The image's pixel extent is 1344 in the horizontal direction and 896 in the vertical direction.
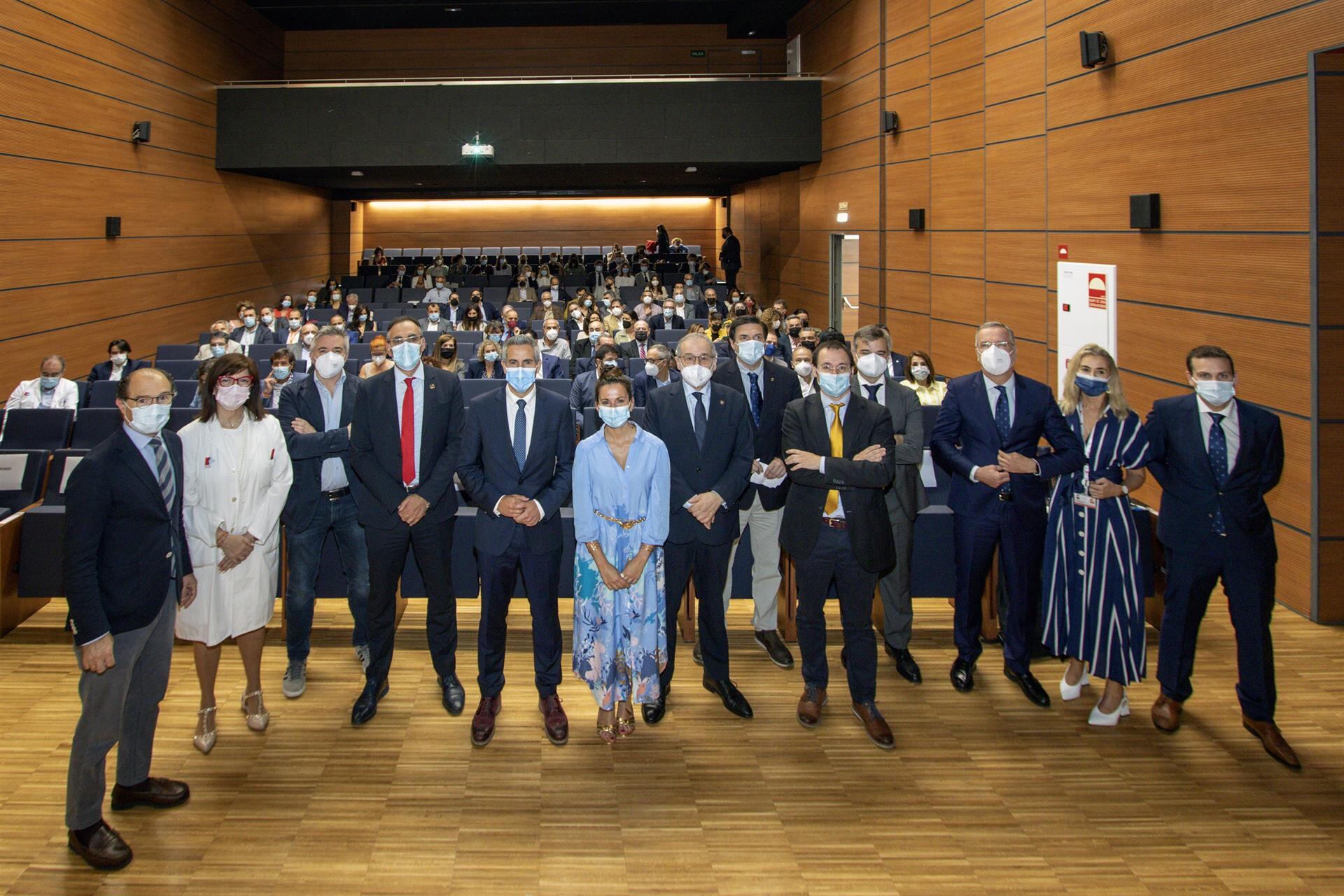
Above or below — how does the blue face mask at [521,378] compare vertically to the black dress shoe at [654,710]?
above

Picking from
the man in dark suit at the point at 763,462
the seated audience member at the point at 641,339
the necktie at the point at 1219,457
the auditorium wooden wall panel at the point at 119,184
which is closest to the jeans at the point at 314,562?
the man in dark suit at the point at 763,462

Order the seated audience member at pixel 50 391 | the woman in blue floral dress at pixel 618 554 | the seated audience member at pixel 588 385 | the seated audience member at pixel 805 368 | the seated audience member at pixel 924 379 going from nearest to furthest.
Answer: the woman in blue floral dress at pixel 618 554, the seated audience member at pixel 805 368, the seated audience member at pixel 588 385, the seated audience member at pixel 924 379, the seated audience member at pixel 50 391

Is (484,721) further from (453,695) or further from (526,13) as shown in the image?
(526,13)

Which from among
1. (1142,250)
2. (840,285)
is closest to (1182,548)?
(1142,250)

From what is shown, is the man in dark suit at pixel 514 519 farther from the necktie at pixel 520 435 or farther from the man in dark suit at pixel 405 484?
the man in dark suit at pixel 405 484

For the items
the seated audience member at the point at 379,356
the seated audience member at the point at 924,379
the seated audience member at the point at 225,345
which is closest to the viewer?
the seated audience member at the point at 379,356

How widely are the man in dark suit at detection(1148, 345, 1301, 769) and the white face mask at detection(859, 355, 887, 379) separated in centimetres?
113

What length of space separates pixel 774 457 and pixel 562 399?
108 centimetres

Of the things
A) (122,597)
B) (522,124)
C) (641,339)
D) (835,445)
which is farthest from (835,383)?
Result: (522,124)

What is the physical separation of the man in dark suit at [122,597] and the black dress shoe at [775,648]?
2586mm

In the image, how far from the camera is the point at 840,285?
625 inches

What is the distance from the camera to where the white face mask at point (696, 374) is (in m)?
4.23

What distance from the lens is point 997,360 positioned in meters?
4.31

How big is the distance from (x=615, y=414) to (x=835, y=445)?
89 cm
